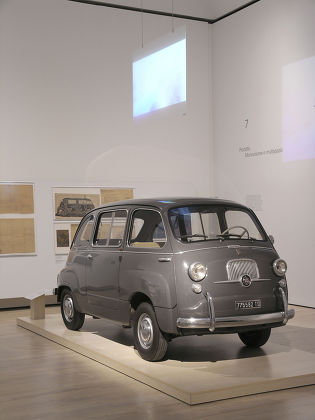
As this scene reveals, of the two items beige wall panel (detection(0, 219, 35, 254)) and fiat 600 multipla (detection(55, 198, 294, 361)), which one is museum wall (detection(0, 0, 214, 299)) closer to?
beige wall panel (detection(0, 219, 35, 254))

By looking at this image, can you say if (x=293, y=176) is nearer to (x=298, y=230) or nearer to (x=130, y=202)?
(x=298, y=230)

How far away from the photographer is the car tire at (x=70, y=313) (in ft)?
28.3

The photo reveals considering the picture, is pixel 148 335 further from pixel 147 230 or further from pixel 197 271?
pixel 147 230

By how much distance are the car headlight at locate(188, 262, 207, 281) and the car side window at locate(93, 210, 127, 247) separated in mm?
1352

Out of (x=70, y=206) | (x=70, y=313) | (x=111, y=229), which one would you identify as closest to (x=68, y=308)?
(x=70, y=313)

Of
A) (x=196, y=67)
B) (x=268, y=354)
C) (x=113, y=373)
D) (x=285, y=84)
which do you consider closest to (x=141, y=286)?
(x=113, y=373)

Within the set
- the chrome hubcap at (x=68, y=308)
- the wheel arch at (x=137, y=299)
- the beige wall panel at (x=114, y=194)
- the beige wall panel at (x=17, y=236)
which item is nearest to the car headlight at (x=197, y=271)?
the wheel arch at (x=137, y=299)

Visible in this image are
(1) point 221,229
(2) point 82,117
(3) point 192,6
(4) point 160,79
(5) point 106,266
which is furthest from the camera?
(3) point 192,6

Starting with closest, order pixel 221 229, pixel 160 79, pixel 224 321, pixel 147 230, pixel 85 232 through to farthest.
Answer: pixel 224 321
pixel 147 230
pixel 221 229
pixel 85 232
pixel 160 79

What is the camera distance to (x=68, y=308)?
29.1 feet

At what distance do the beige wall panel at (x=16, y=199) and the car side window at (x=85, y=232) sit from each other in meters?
3.29

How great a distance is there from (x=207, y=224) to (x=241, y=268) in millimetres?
723

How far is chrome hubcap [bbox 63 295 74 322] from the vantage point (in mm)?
8766

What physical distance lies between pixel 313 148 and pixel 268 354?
498 cm
